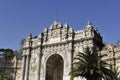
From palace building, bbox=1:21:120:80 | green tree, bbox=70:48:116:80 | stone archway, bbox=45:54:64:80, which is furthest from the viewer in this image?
stone archway, bbox=45:54:64:80

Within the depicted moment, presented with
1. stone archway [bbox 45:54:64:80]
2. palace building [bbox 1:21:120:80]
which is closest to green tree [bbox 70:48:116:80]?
palace building [bbox 1:21:120:80]

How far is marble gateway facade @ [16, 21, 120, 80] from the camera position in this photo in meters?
45.3

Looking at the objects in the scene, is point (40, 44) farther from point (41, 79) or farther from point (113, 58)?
point (113, 58)

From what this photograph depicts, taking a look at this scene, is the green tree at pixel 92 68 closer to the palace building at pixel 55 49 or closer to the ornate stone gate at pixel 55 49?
the palace building at pixel 55 49

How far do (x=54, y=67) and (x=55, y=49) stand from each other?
11.2ft

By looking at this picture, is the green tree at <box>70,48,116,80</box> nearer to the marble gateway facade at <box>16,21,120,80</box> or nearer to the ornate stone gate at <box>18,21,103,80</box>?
the marble gateway facade at <box>16,21,120,80</box>

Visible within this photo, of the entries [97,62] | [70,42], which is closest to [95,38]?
[70,42]

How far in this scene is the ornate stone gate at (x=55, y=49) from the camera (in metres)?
45.5

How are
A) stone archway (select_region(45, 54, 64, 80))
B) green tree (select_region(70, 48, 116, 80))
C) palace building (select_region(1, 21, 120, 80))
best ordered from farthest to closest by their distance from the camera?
stone archway (select_region(45, 54, 64, 80)) → palace building (select_region(1, 21, 120, 80)) → green tree (select_region(70, 48, 116, 80))

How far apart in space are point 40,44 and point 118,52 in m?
13.7

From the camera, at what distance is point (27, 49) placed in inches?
2004

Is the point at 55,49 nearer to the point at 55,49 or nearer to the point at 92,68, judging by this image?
the point at 55,49

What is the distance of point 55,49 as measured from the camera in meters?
48.0

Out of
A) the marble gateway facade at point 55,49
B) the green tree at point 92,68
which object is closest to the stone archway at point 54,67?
the marble gateway facade at point 55,49
